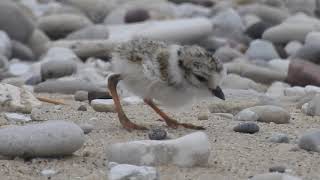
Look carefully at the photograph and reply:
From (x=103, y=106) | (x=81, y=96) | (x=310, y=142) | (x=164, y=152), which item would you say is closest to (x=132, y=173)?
(x=164, y=152)

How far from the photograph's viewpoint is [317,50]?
923cm

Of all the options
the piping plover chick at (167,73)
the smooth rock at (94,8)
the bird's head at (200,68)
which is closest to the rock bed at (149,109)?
the piping plover chick at (167,73)

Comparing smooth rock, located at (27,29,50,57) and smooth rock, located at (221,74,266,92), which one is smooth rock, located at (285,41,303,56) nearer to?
smooth rock, located at (221,74,266,92)

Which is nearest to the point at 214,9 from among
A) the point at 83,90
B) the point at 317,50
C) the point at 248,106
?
the point at 317,50

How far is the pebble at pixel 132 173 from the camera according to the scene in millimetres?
3963

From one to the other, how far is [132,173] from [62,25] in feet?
26.8

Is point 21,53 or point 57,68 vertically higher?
point 57,68

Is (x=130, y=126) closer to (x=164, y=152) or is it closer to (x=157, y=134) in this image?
(x=157, y=134)

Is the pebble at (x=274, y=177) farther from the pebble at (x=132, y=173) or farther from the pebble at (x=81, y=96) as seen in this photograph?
the pebble at (x=81, y=96)

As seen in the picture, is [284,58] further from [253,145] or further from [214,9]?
[253,145]

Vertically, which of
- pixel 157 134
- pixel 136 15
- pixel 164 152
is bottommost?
pixel 136 15

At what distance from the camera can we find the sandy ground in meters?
4.20

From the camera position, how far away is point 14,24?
11047 millimetres

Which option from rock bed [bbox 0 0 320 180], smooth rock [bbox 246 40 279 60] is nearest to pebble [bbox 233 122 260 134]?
rock bed [bbox 0 0 320 180]
